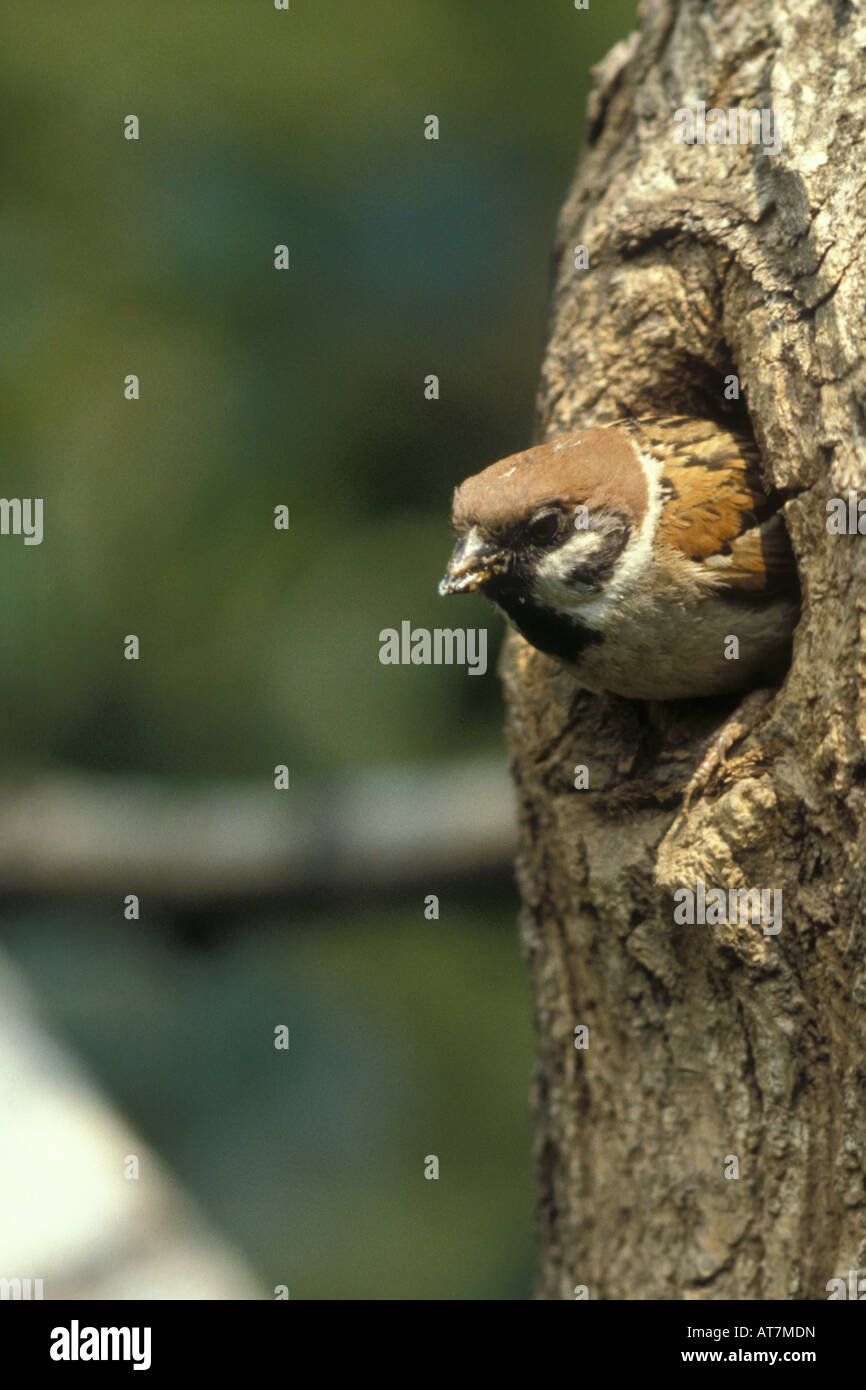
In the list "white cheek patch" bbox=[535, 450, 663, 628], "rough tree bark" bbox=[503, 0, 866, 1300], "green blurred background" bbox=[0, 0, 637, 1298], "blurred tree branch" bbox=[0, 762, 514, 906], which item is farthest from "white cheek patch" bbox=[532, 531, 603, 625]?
"blurred tree branch" bbox=[0, 762, 514, 906]

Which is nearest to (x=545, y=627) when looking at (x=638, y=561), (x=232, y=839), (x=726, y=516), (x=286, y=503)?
(x=638, y=561)

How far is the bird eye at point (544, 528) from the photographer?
3.13m

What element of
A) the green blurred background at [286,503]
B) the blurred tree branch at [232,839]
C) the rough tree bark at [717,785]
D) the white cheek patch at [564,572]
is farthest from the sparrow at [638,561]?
the blurred tree branch at [232,839]

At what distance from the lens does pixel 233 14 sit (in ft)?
19.7

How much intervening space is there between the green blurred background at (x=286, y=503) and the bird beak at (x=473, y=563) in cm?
264

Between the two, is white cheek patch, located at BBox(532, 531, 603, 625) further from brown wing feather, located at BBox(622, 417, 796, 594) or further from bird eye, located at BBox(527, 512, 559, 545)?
brown wing feather, located at BBox(622, 417, 796, 594)

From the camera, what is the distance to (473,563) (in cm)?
312

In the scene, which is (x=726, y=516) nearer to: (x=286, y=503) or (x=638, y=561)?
(x=638, y=561)

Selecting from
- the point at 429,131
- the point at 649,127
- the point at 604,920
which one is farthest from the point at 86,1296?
the point at 429,131

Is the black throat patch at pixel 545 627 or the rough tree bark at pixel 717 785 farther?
the black throat patch at pixel 545 627

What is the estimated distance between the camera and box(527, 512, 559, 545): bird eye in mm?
3129

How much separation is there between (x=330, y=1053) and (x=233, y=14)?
4.64 m

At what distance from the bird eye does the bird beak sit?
81 mm

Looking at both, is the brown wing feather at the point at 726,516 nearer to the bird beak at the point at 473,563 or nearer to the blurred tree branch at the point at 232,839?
the bird beak at the point at 473,563
